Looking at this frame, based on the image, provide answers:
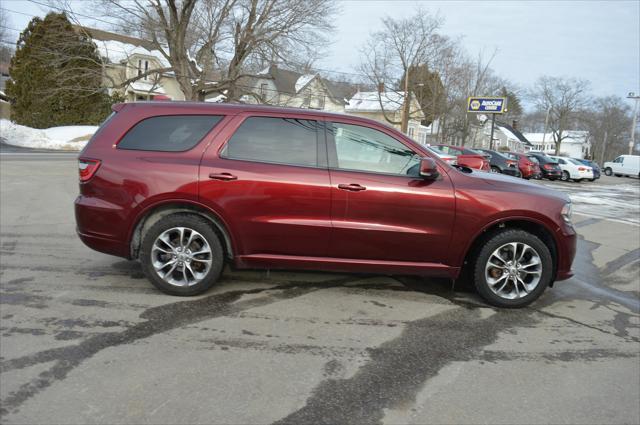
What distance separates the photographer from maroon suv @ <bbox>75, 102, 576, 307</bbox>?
4430mm

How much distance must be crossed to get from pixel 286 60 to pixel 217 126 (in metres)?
26.1

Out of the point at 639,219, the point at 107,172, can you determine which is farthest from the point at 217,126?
the point at 639,219

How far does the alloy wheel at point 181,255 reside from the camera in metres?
4.48

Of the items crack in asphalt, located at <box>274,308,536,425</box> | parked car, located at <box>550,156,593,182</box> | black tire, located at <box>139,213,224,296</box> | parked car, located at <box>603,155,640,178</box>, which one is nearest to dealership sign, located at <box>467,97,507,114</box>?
parked car, located at <box>550,156,593,182</box>

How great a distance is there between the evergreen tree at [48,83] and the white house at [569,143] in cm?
8668

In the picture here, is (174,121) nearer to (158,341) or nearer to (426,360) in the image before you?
(158,341)

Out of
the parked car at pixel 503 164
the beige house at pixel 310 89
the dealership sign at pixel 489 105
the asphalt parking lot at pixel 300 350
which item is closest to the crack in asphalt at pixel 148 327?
the asphalt parking lot at pixel 300 350

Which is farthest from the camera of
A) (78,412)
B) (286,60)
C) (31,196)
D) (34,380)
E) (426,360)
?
(286,60)

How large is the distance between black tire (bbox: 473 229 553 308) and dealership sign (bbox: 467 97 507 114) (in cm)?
3581

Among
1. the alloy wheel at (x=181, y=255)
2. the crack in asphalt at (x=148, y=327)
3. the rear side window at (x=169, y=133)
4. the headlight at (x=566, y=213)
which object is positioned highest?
the rear side window at (x=169, y=133)

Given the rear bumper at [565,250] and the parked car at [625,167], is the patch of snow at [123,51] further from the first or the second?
the parked car at [625,167]

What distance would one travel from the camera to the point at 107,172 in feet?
14.7

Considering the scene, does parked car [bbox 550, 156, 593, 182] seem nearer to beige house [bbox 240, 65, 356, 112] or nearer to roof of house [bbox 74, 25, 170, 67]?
beige house [bbox 240, 65, 356, 112]

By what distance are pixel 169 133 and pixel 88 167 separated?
804 millimetres
